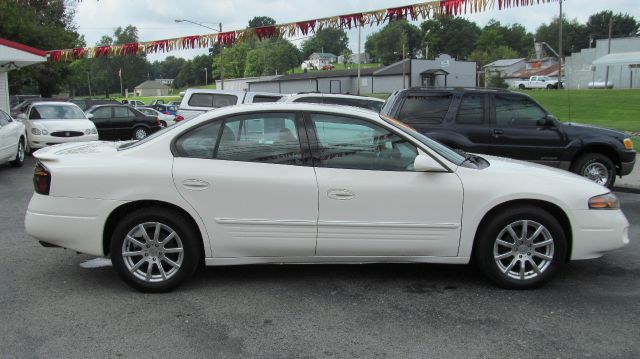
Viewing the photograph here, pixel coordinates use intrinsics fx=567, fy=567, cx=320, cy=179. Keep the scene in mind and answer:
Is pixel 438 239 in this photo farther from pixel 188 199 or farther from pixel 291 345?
pixel 188 199

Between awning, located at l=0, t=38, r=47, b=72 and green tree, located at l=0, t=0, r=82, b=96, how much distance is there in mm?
4617

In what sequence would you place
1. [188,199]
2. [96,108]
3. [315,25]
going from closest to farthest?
[188,199]
[315,25]
[96,108]

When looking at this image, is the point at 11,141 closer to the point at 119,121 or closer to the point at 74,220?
the point at 119,121

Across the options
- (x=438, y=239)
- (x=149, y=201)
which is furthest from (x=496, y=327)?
(x=149, y=201)

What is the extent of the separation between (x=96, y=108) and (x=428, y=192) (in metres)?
18.6

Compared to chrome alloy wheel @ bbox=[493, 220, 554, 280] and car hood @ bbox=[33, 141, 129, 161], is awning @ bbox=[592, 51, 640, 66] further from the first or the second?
car hood @ bbox=[33, 141, 129, 161]

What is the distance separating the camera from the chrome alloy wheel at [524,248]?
4678 millimetres

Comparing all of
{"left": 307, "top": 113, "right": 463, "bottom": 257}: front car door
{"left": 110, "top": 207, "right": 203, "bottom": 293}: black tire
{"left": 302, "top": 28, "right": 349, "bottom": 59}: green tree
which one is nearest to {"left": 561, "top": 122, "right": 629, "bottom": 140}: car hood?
{"left": 307, "top": 113, "right": 463, "bottom": 257}: front car door

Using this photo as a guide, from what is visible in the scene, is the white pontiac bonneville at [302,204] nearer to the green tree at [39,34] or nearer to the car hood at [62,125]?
the car hood at [62,125]

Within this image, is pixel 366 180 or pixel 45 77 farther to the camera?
pixel 45 77

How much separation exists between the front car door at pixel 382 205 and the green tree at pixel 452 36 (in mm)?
123609

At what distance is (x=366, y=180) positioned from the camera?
460 centimetres

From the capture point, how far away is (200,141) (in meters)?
4.71

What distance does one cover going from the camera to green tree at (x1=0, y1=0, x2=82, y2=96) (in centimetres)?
3238
